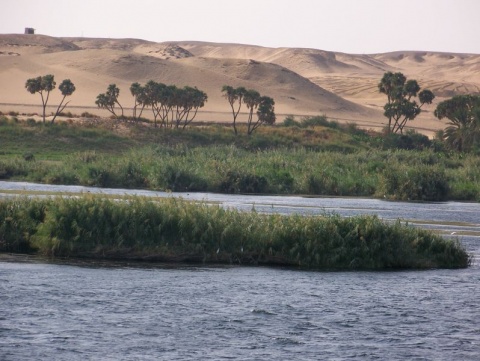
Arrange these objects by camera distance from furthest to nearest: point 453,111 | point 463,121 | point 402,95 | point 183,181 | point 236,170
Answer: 1. point 402,95
2. point 453,111
3. point 463,121
4. point 236,170
5. point 183,181

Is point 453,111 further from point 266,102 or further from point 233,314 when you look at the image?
point 233,314

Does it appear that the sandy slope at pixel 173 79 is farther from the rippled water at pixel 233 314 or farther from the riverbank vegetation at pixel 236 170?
the rippled water at pixel 233 314

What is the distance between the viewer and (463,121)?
252 ft

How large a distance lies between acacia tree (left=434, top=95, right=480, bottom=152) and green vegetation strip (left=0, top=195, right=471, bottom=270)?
48233mm

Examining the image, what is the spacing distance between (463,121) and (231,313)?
5902 centimetres

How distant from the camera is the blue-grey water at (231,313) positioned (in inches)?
708

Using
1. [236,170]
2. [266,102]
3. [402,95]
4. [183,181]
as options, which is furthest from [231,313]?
[402,95]

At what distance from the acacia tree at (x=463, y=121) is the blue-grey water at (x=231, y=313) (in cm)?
4941

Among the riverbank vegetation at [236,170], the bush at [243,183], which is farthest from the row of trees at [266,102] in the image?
the bush at [243,183]

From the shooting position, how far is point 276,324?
65.5 ft

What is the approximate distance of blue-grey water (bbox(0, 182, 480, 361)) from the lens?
1798cm

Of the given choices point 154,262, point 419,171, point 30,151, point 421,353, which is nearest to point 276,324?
point 421,353

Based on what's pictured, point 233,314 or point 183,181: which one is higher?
point 183,181

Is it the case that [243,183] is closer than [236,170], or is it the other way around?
[243,183]
